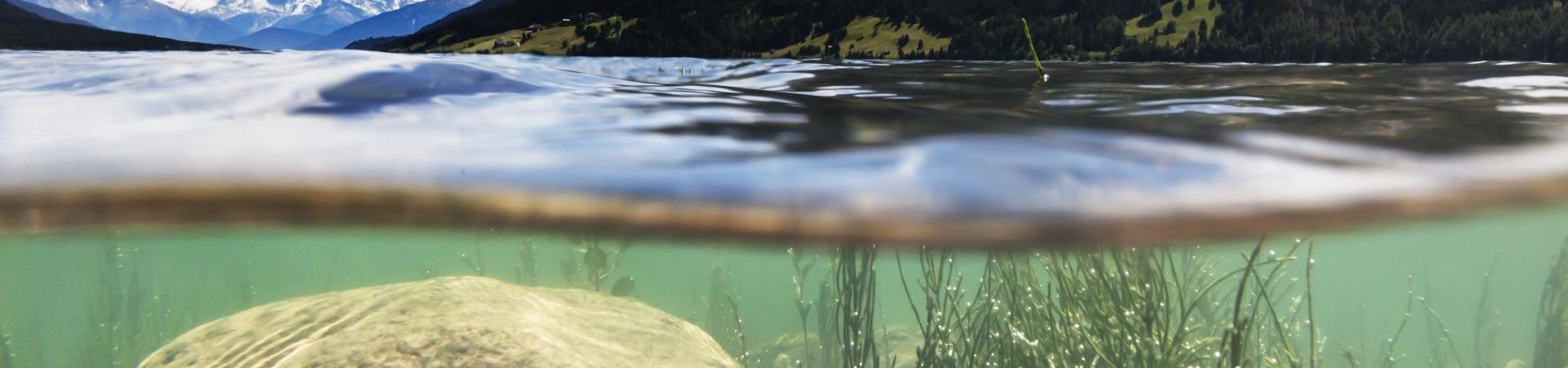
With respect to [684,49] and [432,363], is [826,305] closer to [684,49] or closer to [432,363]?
[684,49]

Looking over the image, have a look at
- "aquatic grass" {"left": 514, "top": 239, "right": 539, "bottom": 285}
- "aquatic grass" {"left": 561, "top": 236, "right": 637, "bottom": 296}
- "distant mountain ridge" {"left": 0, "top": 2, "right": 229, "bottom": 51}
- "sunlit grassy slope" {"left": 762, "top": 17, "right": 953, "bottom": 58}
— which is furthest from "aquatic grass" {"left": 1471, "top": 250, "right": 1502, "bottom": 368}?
"distant mountain ridge" {"left": 0, "top": 2, "right": 229, "bottom": 51}

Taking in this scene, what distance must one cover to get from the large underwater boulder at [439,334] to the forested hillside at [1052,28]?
147 inches

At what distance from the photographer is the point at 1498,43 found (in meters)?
9.29

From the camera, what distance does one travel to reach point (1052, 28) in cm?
984

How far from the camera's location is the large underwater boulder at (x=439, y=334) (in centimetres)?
584

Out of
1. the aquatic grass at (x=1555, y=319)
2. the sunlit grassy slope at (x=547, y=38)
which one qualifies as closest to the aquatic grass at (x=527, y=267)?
the sunlit grassy slope at (x=547, y=38)

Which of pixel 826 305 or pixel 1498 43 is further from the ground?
pixel 1498 43

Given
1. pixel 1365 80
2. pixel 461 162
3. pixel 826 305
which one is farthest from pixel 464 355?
pixel 1365 80

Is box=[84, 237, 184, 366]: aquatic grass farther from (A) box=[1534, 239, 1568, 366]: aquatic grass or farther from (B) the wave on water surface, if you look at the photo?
(A) box=[1534, 239, 1568, 366]: aquatic grass

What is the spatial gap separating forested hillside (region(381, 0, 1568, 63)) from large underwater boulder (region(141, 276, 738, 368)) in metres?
3.73

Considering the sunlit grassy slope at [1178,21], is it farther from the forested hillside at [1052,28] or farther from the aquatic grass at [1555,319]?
the aquatic grass at [1555,319]

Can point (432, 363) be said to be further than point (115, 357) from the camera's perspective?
No

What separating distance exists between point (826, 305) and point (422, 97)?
730cm

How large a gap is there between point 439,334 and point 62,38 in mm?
9200
